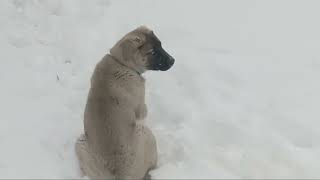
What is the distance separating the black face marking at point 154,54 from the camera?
5664 millimetres

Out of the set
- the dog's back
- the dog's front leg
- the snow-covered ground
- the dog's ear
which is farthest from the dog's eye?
the snow-covered ground

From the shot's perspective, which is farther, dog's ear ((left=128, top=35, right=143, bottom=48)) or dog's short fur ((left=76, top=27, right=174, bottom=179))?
dog's ear ((left=128, top=35, right=143, bottom=48))

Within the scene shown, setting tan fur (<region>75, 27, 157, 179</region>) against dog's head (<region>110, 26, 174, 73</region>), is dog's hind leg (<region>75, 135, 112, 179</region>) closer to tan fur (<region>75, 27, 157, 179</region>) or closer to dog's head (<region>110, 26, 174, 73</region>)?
tan fur (<region>75, 27, 157, 179</region>)

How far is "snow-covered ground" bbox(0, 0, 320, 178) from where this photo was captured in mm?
5707

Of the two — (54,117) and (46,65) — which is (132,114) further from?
(46,65)

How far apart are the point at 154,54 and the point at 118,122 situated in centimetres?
84

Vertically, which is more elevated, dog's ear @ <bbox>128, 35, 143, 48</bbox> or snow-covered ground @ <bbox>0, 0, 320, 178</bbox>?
dog's ear @ <bbox>128, 35, 143, 48</bbox>

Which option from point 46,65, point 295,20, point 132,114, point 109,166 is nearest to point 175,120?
point 132,114

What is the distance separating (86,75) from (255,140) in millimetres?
2264

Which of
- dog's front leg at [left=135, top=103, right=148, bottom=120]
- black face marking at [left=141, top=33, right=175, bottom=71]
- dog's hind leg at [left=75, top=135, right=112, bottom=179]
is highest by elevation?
black face marking at [left=141, top=33, right=175, bottom=71]

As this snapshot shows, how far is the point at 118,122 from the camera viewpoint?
5230 millimetres

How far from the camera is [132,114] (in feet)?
17.8

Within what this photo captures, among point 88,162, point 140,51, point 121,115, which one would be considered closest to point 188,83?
point 140,51

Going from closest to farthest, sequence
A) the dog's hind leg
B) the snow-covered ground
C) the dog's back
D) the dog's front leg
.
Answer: the dog's back
the dog's hind leg
the dog's front leg
the snow-covered ground
